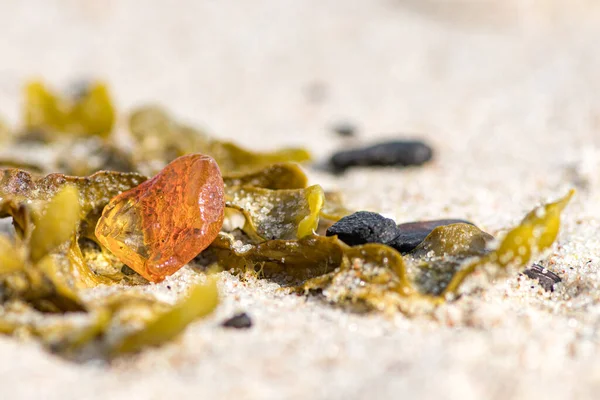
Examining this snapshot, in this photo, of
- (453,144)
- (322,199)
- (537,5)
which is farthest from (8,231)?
(537,5)

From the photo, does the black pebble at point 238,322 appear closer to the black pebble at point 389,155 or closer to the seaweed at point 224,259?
the seaweed at point 224,259

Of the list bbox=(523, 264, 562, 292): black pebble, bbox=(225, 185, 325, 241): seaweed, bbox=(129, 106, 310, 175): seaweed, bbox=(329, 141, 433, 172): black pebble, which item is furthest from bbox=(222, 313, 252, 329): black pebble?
bbox=(329, 141, 433, 172): black pebble

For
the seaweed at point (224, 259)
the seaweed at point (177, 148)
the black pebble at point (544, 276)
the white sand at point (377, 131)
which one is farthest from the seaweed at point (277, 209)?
the black pebble at point (544, 276)

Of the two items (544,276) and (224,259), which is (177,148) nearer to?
(224,259)

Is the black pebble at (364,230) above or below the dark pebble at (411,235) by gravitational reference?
above

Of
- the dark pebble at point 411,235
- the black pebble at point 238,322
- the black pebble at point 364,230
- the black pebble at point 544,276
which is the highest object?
the black pebble at point 364,230

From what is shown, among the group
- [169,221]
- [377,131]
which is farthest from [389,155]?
[169,221]

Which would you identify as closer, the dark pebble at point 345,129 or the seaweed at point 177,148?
the seaweed at point 177,148
